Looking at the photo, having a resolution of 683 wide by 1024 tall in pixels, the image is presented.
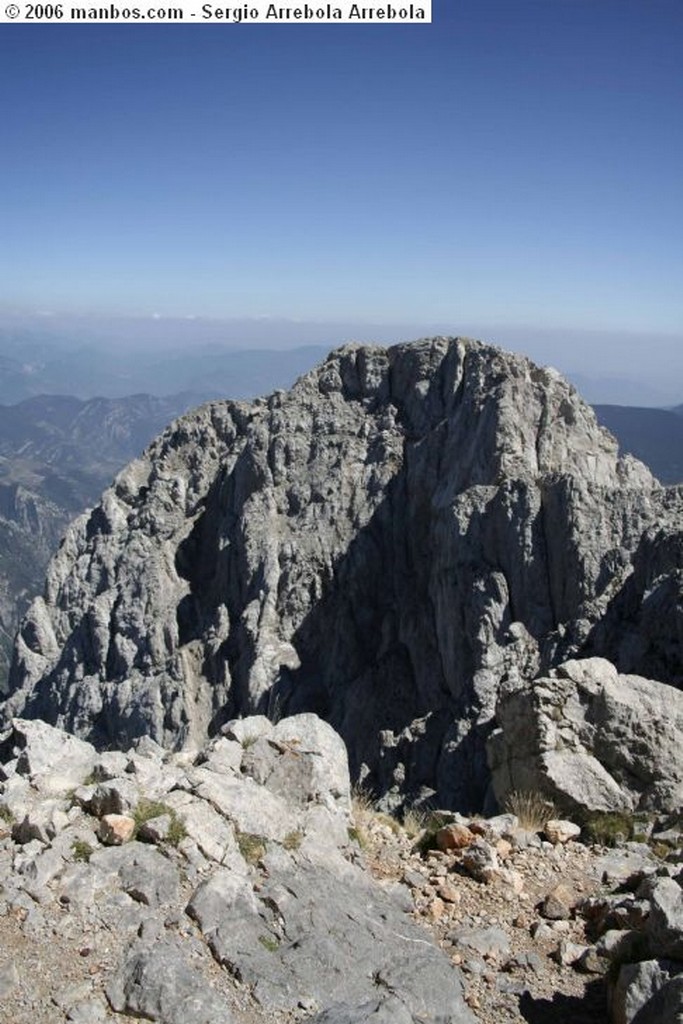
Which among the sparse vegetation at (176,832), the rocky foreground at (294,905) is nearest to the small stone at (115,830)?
the rocky foreground at (294,905)

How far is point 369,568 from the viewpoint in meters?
63.1

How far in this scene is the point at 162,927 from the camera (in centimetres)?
973

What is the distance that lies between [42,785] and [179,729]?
5012 centimetres

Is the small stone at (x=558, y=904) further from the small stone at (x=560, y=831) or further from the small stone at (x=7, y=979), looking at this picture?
the small stone at (x=7, y=979)

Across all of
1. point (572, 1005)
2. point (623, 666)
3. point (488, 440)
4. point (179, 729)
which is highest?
point (488, 440)

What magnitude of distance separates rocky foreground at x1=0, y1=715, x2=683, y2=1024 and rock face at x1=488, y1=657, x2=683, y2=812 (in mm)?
1015

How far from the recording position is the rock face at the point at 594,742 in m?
15.7

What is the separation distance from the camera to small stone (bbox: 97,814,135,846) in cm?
1118

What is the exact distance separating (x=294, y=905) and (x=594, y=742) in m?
Result: 8.48

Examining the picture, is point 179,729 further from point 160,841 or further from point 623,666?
point 160,841

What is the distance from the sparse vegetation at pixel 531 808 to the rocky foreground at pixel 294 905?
0.34m

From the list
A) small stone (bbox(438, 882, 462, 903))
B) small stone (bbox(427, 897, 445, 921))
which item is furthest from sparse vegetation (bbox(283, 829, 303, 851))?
small stone (bbox(438, 882, 462, 903))

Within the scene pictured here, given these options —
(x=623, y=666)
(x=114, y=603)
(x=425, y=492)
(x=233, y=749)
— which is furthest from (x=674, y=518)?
(x=114, y=603)

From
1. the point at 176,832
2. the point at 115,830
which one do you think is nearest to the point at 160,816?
the point at 176,832
